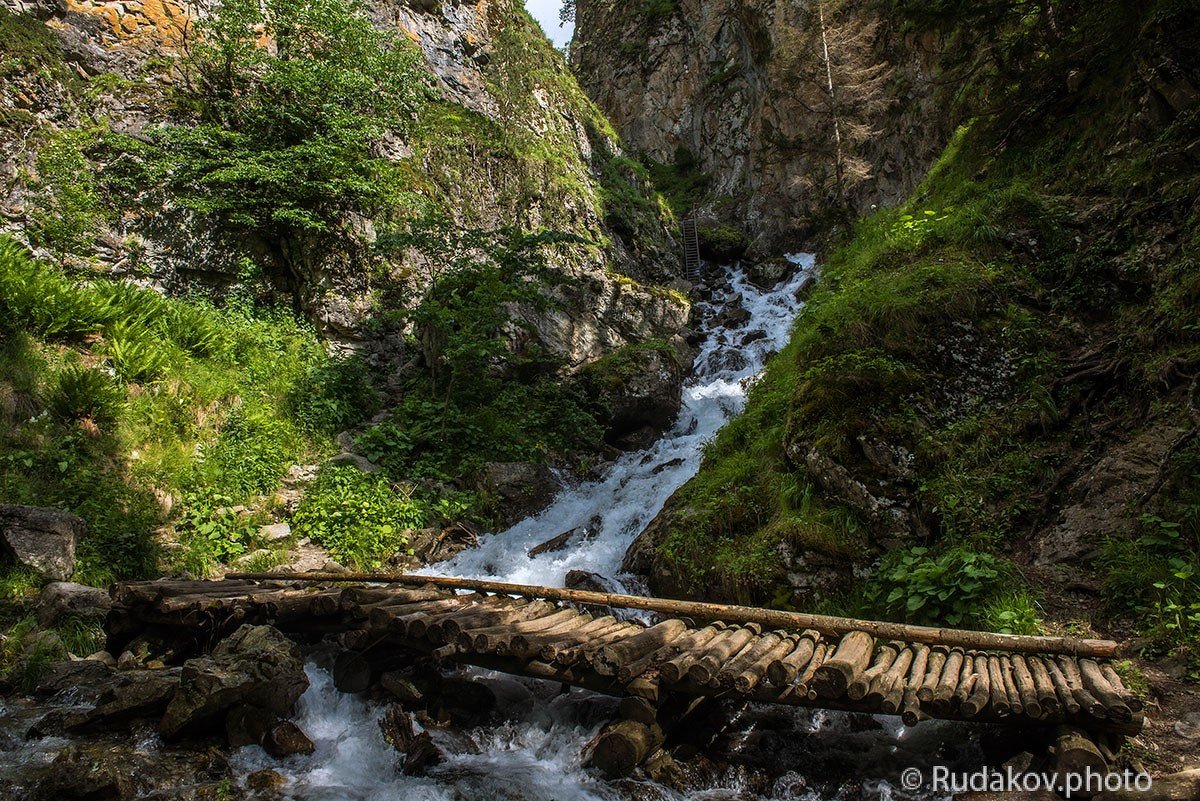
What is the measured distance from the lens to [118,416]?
8.38 metres

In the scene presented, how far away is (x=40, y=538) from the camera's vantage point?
254 inches

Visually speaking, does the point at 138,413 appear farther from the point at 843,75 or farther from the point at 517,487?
the point at 843,75

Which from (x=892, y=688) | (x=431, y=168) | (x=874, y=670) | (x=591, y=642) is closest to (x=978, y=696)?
(x=892, y=688)

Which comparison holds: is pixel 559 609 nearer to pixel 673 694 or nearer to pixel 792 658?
pixel 673 694

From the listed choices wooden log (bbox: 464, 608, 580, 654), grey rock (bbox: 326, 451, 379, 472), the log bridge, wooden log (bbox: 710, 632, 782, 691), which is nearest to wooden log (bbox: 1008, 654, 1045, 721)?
the log bridge

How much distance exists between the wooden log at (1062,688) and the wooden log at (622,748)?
2.50 m

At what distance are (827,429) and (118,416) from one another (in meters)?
9.36

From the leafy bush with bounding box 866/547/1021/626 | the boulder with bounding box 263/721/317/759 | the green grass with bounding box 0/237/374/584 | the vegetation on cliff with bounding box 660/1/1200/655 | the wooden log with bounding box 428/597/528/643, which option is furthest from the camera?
the green grass with bounding box 0/237/374/584

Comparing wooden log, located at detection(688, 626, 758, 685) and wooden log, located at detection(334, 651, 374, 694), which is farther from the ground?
wooden log, located at detection(688, 626, 758, 685)

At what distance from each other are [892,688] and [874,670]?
223mm

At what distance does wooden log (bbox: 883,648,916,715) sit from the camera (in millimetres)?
3686

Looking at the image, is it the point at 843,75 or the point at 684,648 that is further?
the point at 843,75

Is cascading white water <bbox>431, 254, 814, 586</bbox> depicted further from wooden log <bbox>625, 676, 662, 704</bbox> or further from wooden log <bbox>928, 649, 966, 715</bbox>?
wooden log <bbox>928, 649, 966, 715</bbox>

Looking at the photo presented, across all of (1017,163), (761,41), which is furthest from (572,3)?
(1017,163)
